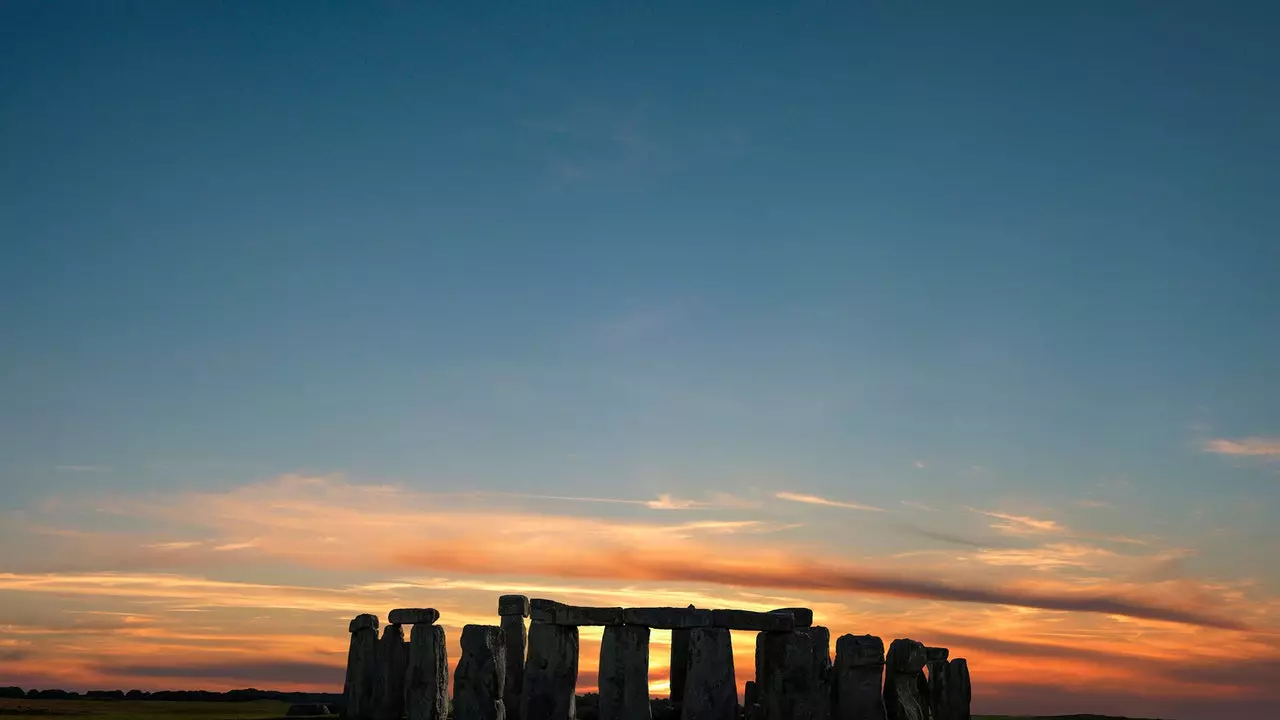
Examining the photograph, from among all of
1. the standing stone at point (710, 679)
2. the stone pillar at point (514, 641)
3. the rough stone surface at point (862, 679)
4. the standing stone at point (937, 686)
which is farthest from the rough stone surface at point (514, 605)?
the standing stone at point (937, 686)

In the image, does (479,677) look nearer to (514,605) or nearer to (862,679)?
(514,605)


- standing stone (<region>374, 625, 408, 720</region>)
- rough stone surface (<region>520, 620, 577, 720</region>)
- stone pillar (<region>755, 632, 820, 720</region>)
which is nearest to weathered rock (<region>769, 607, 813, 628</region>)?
stone pillar (<region>755, 632, 820, 720</region>)

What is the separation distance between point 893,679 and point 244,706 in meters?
20.3

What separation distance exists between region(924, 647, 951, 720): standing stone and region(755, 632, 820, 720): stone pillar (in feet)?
7.58

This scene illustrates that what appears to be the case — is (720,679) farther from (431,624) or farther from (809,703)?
(431,624)

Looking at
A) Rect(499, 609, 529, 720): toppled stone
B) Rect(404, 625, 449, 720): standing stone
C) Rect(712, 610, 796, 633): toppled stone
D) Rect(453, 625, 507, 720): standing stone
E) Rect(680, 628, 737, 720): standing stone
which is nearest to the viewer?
Rect(680, 628, 737, 720): standing stone

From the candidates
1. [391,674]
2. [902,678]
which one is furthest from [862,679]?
[391,674]

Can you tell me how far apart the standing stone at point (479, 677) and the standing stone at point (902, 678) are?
22.8ft

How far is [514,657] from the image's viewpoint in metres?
22.7

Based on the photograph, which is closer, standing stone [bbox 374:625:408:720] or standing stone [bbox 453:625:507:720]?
standing stone [bbox 453:625:507:720]

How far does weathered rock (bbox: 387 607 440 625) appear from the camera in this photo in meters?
22.5

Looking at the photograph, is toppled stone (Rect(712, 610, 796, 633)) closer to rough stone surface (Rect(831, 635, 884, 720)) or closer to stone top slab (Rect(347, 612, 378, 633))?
rough stone surface (Rect(831, 635, 884, 720))

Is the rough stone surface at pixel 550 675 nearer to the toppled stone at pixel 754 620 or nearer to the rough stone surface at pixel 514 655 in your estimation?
the rough stone surface at pixel 514 655

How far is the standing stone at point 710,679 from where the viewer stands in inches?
821
